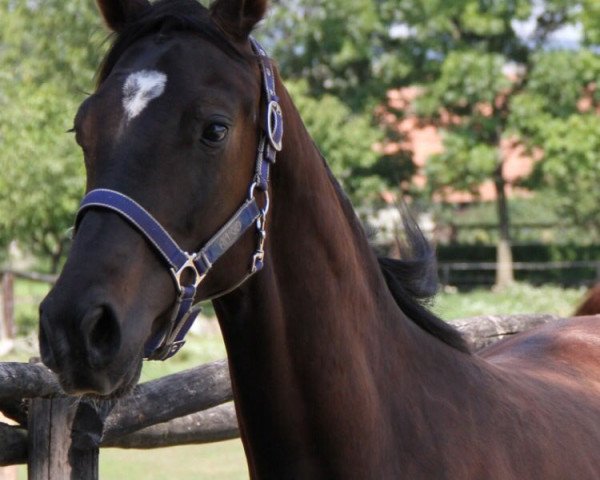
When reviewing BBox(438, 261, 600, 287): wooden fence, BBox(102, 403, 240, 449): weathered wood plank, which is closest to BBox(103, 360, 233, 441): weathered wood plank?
BBox(102, 403, 240, 449): weathered wood plank

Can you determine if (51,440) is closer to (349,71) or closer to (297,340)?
(297,340)

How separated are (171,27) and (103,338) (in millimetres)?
803

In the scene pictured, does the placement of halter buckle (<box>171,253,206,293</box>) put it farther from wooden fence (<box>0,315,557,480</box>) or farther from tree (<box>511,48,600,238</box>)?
tree (<box>511,48,600,238</box>)

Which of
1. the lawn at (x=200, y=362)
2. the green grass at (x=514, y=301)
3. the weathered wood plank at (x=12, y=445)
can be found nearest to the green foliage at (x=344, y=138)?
the lawn at (x=200, y=362)

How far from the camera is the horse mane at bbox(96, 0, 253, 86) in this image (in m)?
2.46

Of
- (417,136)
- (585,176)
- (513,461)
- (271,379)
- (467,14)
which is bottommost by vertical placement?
(513,461)

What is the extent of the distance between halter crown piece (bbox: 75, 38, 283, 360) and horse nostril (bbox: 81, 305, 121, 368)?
185 mm

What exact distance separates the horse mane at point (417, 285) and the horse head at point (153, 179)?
1.83 ft

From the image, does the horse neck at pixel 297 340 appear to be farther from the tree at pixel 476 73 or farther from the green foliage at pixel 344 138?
the tree at pixel 476 73

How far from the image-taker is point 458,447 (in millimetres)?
2699

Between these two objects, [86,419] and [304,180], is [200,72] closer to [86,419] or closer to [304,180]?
[304,180]

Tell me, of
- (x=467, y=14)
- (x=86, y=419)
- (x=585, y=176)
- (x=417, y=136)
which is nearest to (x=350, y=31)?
(x=467, y=14)

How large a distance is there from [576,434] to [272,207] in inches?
50.3

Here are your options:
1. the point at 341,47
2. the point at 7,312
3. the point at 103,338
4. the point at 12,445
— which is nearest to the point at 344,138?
the point at 341,47
